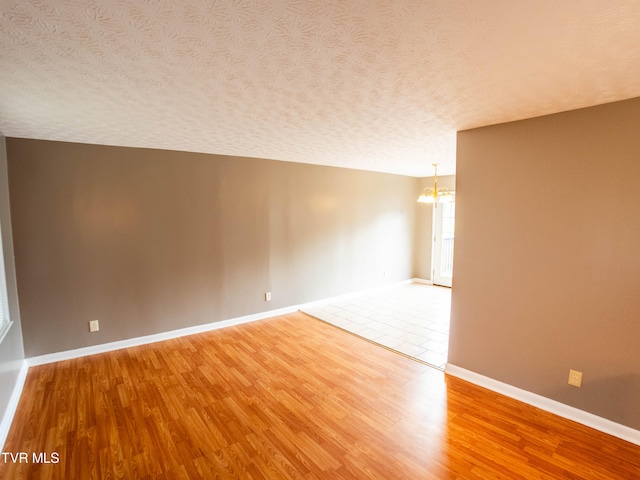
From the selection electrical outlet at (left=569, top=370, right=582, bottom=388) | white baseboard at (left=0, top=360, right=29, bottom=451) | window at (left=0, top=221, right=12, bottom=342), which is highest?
window at (left=0, top=221, right=12, bottom=342)

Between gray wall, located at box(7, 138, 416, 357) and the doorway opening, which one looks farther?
the doorway opening

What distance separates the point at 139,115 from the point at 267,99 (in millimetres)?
1143

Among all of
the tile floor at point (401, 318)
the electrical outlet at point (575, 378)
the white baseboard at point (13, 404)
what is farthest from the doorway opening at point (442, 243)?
the white baseboard at point (13, 404)

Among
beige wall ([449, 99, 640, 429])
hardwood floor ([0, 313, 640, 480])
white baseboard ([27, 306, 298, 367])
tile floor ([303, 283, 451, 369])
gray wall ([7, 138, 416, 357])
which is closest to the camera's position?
hardwood floor ([0, 313, 640, 480])

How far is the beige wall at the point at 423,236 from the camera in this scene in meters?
6.85

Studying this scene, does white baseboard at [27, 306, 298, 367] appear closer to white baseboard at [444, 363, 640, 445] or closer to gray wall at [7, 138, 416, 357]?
gray wall at [7, 138, 416, 357]

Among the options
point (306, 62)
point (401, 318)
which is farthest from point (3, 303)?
point (401, 318)

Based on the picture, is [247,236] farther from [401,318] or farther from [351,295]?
[401,318]

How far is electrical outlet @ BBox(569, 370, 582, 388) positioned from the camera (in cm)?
230

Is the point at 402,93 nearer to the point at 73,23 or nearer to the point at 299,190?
the point at 73,23

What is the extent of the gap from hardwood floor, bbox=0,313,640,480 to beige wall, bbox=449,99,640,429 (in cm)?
38

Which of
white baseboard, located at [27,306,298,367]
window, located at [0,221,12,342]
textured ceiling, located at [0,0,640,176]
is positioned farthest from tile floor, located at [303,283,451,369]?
window, located at [0,221,12,342]

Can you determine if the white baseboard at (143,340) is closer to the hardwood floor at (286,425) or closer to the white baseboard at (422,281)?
the hardwood floor at (286,425)

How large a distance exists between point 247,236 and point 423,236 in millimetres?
4334
